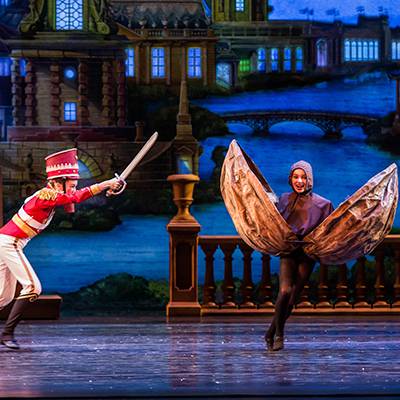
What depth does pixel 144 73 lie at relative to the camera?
12.3 meters

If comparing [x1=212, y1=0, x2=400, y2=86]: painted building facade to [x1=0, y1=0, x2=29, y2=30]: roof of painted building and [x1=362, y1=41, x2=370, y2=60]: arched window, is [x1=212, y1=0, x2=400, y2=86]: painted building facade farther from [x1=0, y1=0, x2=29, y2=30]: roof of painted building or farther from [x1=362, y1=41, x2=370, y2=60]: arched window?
[x1=0, y1=0, x2=29, y2=30]: roof of painted building

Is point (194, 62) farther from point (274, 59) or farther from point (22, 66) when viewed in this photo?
point (22, 66)

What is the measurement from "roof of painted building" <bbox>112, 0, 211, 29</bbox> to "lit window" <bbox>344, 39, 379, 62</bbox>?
1.52 metres

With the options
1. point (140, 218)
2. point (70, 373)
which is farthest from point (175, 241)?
point (70, 373)

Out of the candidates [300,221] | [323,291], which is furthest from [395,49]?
[300,221]

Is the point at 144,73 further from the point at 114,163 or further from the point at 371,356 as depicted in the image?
the point at 371,356

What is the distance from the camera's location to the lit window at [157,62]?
1212 centimetres

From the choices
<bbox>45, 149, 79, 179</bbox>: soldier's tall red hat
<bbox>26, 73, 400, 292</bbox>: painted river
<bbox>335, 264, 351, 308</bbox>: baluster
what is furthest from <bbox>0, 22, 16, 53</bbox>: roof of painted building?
<bbox>45, 149, 79, 179</bbox>: soldier's tall red hat

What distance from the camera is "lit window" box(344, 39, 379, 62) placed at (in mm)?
12352

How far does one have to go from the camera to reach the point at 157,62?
12.2 m

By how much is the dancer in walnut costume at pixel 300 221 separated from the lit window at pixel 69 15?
4.85m

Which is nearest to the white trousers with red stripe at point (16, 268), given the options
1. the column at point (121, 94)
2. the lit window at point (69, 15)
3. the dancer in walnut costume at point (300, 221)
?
the dancer in walnut costume at point (300, 221)

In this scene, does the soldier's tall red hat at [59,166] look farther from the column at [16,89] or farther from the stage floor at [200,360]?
the column at [16,89]

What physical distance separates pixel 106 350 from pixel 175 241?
257cm
